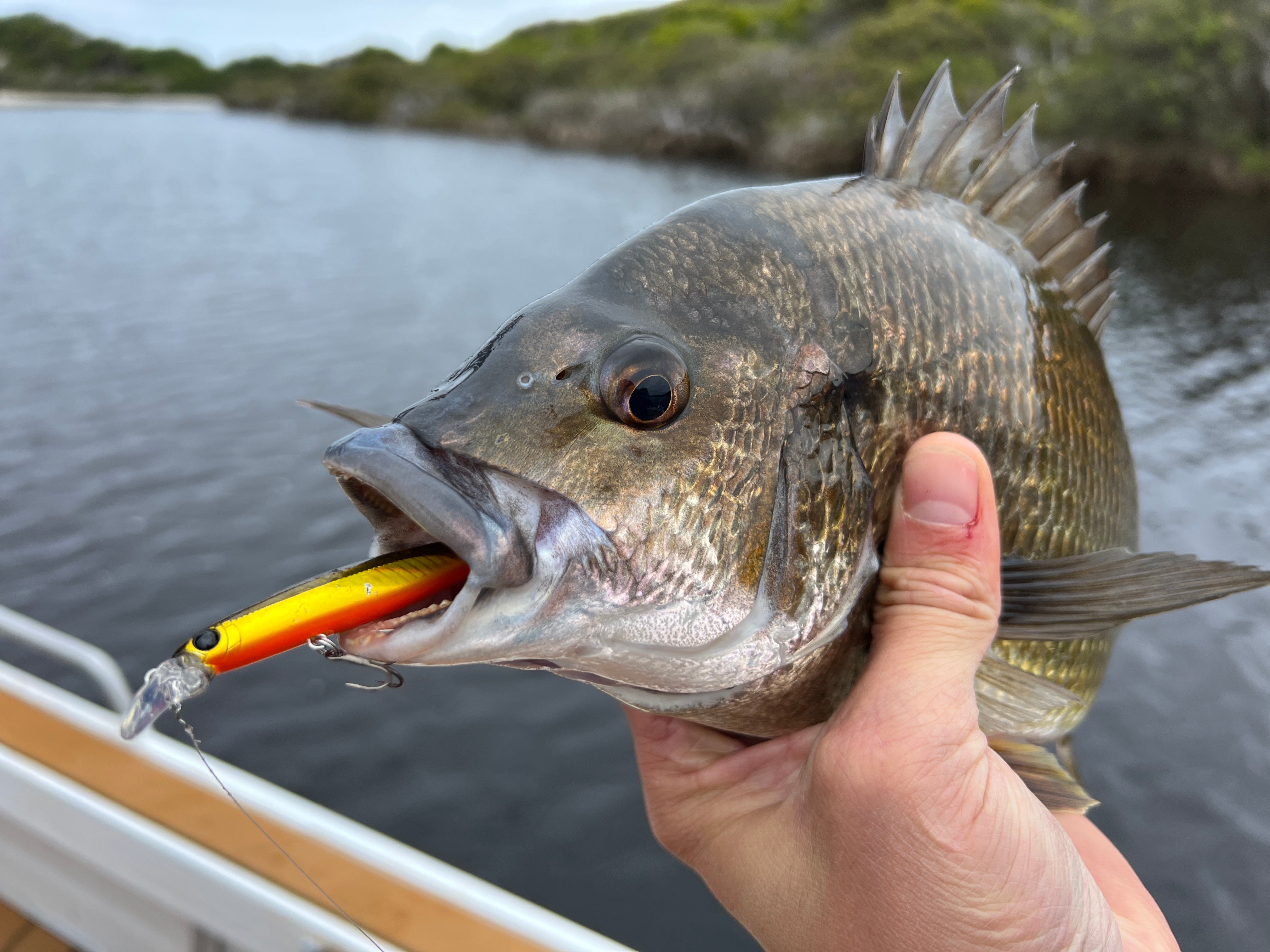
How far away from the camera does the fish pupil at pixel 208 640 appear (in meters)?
1.06

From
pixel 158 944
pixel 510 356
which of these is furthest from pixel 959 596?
pixel 158 944

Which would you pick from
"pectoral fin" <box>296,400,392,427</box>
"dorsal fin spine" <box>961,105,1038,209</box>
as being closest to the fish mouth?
"pectoral fin" <box>296,400,392,427</box>

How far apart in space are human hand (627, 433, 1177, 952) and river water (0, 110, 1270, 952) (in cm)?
381

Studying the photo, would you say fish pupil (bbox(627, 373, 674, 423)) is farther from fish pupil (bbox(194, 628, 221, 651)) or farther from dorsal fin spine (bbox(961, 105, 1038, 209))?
dorsal fin spine (bbox(961, 105, 1038, 209))

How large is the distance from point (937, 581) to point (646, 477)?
611 millimetres

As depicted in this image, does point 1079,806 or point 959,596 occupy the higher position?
point 959,596

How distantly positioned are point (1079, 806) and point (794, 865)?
68 centimetres

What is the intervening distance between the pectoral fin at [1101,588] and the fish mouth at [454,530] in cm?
97

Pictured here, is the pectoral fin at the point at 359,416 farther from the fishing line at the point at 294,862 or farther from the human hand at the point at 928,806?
the human hand at the point at 928,806

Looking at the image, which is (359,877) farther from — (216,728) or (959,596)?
(216,728)

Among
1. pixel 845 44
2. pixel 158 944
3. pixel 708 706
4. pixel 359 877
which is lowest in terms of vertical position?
pixel 158 944

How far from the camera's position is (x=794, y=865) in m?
1.67

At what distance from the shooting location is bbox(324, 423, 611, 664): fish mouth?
1156 millimetres

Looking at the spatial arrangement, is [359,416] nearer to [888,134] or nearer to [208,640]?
[208,640]
